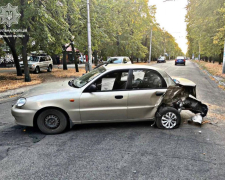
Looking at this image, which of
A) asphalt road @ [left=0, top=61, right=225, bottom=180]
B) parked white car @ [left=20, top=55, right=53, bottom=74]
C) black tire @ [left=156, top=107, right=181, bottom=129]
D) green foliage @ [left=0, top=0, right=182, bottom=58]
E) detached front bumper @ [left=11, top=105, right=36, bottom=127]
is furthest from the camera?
parked white car @ [left=20, top=55, right=53, bottom=74]

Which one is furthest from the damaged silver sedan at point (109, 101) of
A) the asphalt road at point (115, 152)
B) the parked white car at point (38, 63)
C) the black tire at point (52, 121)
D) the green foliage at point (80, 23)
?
the parked white car at point (38, 63)

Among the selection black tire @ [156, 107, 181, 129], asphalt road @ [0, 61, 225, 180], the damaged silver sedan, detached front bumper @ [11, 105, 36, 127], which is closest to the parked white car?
asphalt road @ [0, 61, 225, 180]

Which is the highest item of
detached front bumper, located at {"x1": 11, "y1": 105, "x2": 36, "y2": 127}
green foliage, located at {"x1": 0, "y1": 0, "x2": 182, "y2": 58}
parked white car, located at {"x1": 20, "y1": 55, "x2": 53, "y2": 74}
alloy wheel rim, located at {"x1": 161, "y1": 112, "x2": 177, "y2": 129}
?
green foliage, located at {"x1": 0, "y1": 0, "x2": 182, "y2": 58}

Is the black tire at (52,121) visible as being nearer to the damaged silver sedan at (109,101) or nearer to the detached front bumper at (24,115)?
the damaged silver sedan at (109,101)

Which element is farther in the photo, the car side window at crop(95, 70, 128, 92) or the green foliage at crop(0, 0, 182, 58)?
the green foliage at crop(0, 0, 182, 58)

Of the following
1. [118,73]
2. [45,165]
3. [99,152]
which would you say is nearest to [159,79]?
[118,73]

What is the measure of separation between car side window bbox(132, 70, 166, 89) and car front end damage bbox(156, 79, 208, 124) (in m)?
0.27

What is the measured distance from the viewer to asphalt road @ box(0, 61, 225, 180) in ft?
9.59

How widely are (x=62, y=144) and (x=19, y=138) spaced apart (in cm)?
107

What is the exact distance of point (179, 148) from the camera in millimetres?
3709

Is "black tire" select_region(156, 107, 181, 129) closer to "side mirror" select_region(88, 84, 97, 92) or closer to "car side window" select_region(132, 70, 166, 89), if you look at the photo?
"car side window" select_region(132, 70, 166, 89)

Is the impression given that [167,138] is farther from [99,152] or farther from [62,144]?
[62,144]

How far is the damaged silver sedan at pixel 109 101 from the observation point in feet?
13.9

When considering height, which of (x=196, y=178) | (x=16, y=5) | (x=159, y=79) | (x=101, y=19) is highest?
(x=101, y=19)
